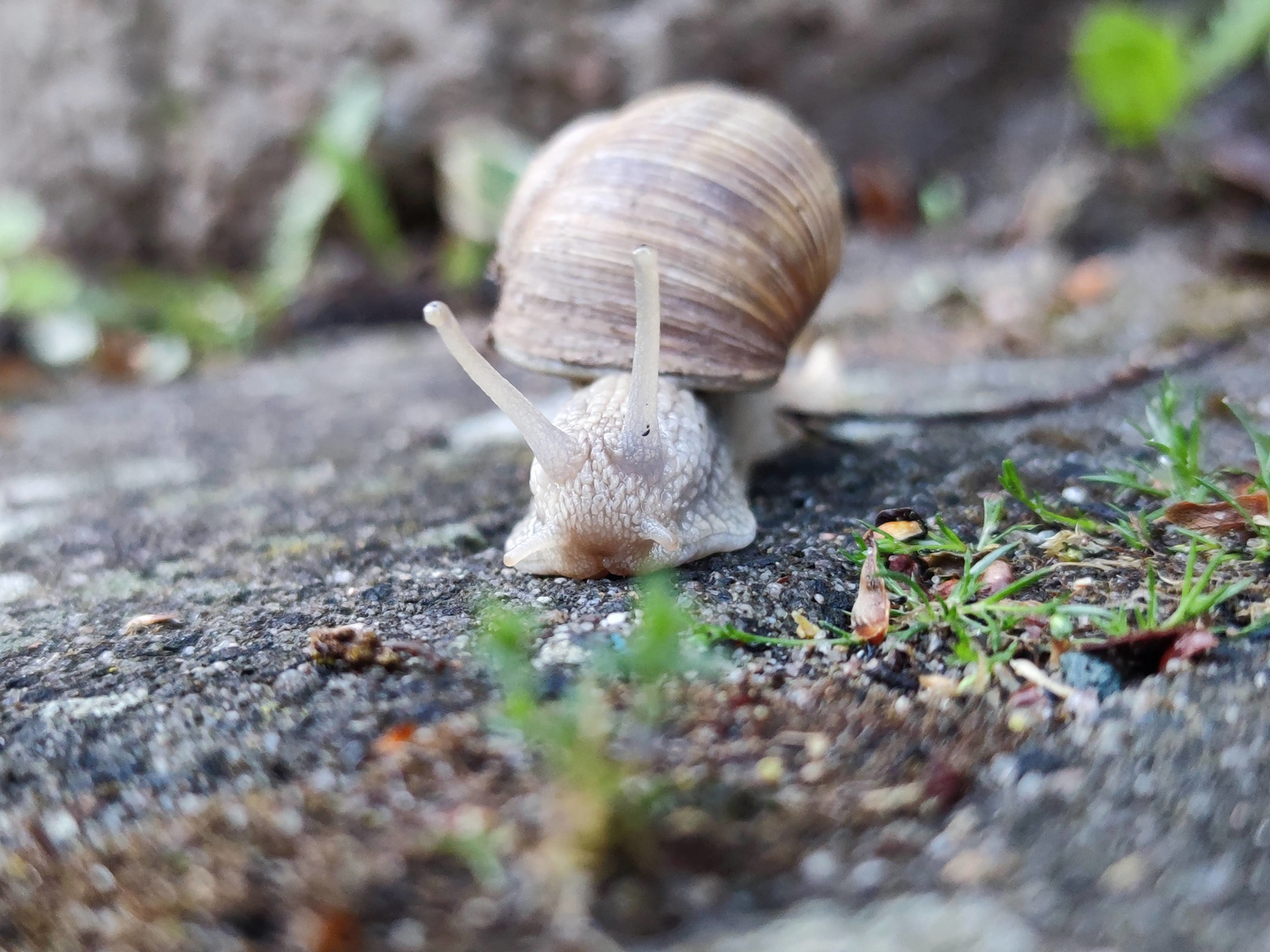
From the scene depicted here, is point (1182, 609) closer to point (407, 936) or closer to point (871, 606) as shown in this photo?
point (871, 606)

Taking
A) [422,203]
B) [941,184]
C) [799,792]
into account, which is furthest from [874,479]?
[422,203]

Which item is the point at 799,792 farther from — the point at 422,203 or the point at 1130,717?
the point at 422,203

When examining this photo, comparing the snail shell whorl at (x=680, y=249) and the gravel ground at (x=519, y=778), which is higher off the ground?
the snail shell whorl at (x=680, y=249)

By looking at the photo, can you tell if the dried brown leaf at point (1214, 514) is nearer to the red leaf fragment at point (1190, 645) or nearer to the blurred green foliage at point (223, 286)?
the red leaf fragment at point (1190, 645)

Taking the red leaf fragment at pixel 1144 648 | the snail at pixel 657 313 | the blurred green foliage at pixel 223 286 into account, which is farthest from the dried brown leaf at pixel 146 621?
the blurred green foliage at pixel 223 286

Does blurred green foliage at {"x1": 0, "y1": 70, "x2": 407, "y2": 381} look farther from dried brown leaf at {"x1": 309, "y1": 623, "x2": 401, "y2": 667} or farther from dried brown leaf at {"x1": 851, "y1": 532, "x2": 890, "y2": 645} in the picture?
dried brown leaf at {"x1": 851, "y1": 532, "x2": 890, "y2": 645}
